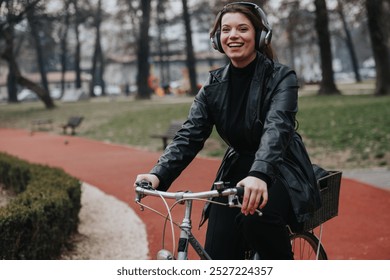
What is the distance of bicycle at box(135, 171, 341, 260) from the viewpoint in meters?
2.18

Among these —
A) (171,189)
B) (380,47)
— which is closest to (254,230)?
(171,189)

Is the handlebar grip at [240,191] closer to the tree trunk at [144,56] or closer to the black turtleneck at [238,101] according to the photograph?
the black turtleneck at [238,101]

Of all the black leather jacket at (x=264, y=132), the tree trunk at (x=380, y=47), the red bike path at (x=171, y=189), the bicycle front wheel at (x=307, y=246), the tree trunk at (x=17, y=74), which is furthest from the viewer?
the tree trunk at (x=17, y=74)

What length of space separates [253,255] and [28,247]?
8.71ft

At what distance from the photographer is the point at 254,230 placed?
2.52 metres

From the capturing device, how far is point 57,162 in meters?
12.8

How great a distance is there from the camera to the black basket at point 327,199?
3.12 meters

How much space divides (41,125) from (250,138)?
71.8ft

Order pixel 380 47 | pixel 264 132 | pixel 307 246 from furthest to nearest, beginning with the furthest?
pixel 380 47 < pixel 307 246 < pixel 264 132

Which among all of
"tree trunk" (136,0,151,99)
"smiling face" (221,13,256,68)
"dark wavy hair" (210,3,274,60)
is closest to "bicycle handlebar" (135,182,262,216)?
"smiling face" (221,13,256,68)

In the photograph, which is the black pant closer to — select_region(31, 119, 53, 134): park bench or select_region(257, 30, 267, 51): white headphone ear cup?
select_region(257, 30, 267, 51): white headphone ear cup

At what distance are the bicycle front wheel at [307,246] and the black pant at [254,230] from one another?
2.12ft

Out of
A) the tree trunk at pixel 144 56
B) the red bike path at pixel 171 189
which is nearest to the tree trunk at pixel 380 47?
the red bike path at pixel 171 189

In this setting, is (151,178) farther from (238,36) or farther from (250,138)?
(238,36)
